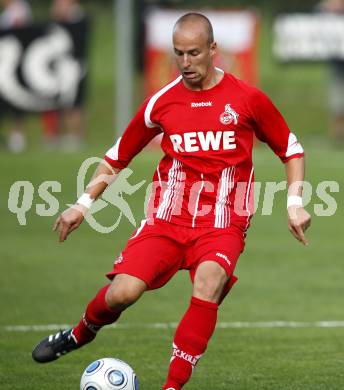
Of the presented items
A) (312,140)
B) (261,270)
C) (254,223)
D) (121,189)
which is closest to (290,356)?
(261,270)

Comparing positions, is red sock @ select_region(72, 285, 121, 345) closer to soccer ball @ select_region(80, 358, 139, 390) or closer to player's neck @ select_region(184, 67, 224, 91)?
soccer ball @ select_region(80, 358, 139, 390)

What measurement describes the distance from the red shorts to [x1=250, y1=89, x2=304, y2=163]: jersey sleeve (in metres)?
0.53

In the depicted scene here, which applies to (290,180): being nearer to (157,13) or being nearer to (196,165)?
(196,165)

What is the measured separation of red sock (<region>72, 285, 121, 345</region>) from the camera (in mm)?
7105

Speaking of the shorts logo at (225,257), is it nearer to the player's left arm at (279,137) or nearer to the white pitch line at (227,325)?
the player's left arm at (279,137)

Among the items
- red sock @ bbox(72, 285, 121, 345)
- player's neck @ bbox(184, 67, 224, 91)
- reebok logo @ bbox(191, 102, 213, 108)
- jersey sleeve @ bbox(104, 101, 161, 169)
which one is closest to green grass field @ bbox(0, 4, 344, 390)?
red sock @ bbox(72, 285, 121, 345)

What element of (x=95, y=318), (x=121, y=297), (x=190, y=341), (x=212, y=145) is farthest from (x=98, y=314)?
(x=212, y=145)

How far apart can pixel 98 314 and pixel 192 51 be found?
1.54m

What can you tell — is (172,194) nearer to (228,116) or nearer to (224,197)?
(224,197)

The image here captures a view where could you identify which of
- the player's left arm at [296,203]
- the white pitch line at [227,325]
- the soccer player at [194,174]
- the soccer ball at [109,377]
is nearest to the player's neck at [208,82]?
the soccer player at [194,174]

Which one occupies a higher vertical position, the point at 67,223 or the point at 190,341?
the point at 67,223

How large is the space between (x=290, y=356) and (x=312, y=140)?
1557cm

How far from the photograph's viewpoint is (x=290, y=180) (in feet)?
23.6

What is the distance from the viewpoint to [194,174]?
7.18 meters
